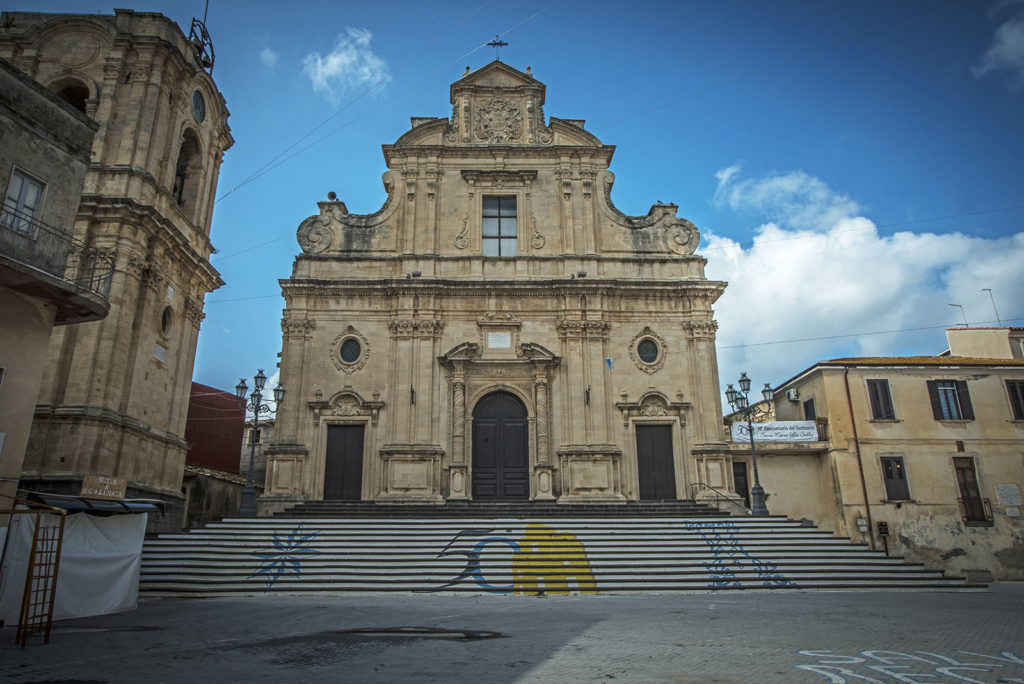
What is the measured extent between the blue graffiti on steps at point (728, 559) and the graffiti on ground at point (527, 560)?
2.95 meters

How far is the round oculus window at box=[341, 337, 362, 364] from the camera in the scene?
74.9 feet

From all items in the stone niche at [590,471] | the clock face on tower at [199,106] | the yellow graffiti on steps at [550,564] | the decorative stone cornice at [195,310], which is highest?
the clock face on tower at [199,106]

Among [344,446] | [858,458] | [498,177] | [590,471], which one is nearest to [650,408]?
[590,471]

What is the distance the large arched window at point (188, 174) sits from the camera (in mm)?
22938

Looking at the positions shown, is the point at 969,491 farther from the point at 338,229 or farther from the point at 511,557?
the point at 338,229

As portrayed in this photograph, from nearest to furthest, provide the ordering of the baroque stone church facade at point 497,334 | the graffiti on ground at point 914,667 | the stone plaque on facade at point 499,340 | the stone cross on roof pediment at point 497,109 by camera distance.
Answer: the graffiti on ground at point 914,667 → the baroque stone church facade at point 497,334 → the stone plaque on facade at point 499,340 → the stone cross on roof pediment at point 497,109

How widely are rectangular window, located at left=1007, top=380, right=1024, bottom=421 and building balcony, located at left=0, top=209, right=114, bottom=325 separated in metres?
27.0

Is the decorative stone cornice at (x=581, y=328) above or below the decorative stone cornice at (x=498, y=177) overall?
below

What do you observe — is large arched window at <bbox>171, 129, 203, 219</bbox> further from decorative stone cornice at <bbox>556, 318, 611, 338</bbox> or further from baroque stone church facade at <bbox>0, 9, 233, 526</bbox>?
decorative stone cornice at <bbox>556, 318, 611, 338</bbox>

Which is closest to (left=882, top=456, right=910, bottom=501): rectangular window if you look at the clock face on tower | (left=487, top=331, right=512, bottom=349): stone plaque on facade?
(left=487, top=331, right=512, bottom=349): stone plaque on facade

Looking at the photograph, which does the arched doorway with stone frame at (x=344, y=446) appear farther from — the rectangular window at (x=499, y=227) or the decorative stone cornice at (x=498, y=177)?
the decorative stone cornice at (x=498, y=177)

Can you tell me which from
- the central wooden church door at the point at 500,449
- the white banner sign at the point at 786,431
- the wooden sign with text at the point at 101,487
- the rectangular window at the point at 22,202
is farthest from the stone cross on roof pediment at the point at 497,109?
the wooden sign with text at the point at 101,487

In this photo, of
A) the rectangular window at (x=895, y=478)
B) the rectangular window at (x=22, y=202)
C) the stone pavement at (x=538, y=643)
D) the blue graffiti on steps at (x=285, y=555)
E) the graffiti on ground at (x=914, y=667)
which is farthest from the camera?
the rectangular window at (x=895, y=478)

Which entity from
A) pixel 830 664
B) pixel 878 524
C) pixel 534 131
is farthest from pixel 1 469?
pixel 878 524
